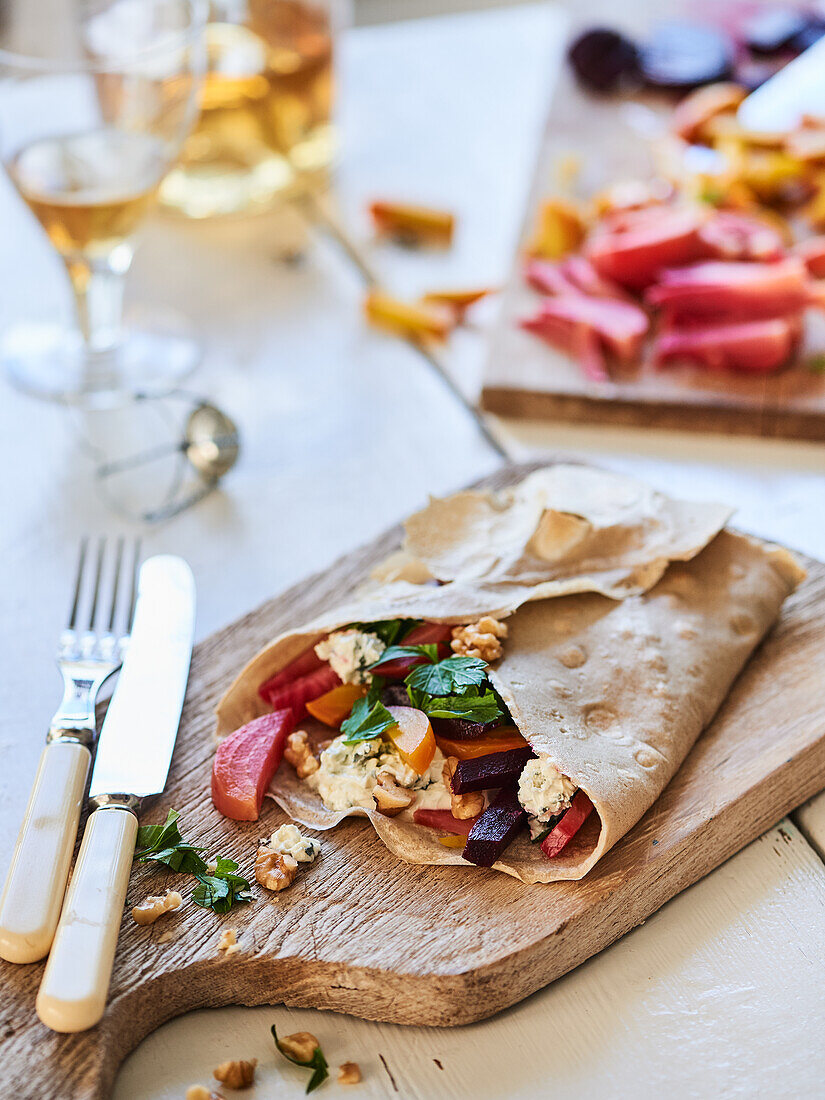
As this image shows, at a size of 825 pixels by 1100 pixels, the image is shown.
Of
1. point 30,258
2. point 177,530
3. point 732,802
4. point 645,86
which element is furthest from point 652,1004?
point 645,86

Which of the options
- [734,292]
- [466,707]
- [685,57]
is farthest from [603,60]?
[466,707]

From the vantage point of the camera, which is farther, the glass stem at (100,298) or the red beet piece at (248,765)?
the glass stem at (100,298)

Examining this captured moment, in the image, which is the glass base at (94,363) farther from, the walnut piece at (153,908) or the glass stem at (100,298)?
the walnut piece at (153,908)

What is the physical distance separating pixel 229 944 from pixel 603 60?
299 centimetres

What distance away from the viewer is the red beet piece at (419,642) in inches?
64.8

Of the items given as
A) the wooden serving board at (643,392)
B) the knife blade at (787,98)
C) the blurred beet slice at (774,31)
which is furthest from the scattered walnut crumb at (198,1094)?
the blurred beet slice at (774,31)

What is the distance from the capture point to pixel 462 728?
61.2 inches

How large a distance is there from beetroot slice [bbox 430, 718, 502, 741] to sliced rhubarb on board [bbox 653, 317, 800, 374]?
4.14 ft

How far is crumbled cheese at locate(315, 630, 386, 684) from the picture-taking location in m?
1.67

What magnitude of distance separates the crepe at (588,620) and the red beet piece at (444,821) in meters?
0.01

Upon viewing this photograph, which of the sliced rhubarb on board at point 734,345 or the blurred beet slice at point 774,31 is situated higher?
the blurred beet slice at point 774,31

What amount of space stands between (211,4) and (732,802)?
2.32 meters

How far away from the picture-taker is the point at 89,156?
2324 millimetres

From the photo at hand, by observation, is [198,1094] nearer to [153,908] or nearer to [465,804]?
[153,908]
